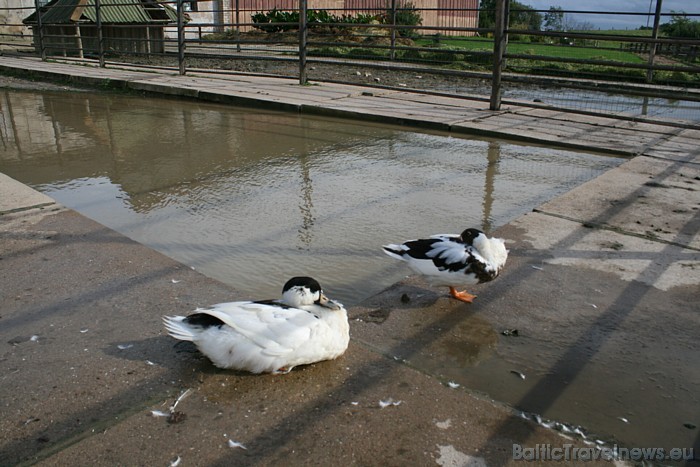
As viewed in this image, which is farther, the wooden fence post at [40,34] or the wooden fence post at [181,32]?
the wooden fence post at [40,34]

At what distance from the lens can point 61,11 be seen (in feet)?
52.0

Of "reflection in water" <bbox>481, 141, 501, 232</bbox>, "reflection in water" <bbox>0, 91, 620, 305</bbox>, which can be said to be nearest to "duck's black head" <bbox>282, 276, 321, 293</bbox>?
"reflection in water" <bbox>0, 91, 620, 305</bbox>

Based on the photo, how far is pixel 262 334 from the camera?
7.25ft

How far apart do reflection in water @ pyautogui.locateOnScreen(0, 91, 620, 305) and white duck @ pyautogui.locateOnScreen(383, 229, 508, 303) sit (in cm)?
36

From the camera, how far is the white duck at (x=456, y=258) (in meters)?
2.82

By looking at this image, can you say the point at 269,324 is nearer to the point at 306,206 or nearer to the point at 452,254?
the point at 452,254

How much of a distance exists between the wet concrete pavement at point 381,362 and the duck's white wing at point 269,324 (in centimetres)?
16

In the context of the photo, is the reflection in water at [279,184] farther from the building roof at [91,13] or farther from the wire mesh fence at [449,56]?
the building roof at [91,13]

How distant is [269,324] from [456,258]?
1.01m

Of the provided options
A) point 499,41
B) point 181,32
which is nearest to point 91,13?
point 181,32

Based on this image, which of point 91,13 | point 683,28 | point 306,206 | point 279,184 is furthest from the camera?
point 91,13

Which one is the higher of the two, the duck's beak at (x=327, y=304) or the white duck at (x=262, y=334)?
the duck's beak at (x=327, y=304)

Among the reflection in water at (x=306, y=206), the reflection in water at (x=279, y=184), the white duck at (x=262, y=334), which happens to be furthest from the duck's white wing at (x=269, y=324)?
the reflection in water at (x=306, y=206)

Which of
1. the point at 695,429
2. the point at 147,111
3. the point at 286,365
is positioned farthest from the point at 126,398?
the point at 147,111
